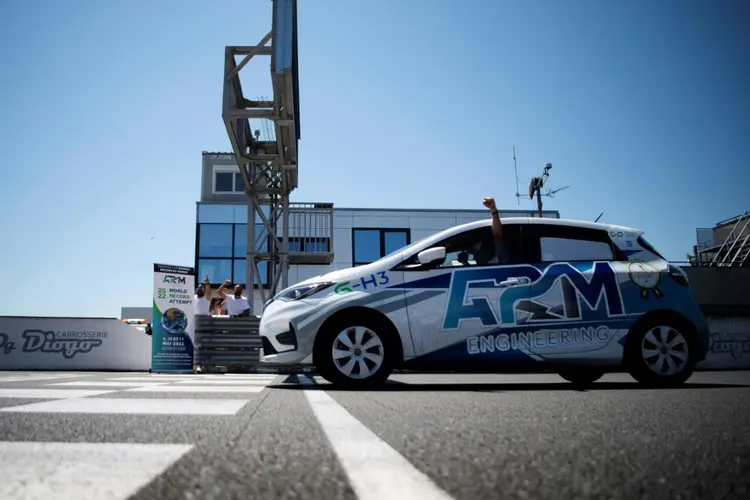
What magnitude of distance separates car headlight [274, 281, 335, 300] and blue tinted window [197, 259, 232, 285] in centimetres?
2070

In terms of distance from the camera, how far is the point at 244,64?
45.4 feet

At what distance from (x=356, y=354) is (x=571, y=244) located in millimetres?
2629

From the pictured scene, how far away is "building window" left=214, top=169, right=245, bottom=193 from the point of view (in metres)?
27.8

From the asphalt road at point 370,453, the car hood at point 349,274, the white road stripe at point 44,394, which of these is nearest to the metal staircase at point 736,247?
the car hood at point 349,274

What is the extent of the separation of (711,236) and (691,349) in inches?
1106

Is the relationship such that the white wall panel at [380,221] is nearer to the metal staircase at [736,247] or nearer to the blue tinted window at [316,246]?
the blue tinted window at [316,246]

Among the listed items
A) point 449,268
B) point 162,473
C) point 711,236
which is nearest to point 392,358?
point 449,268

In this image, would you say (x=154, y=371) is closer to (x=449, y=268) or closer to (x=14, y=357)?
(x=14, y=357)

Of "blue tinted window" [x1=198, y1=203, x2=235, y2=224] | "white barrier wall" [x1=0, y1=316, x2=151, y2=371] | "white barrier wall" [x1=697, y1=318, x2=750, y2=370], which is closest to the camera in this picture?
"white barrier wall" [x1=0, y1=316, x2=151, y2=371]

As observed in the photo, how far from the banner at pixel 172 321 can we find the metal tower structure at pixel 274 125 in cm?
344

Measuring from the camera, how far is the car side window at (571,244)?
5.80m

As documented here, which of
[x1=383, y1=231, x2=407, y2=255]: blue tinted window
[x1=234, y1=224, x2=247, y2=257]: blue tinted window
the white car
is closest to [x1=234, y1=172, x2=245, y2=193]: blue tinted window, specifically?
[x1=234, y1=224, x2=247, y2=257]: blue tinted window

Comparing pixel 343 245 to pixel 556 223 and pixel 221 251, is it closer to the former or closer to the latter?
pixel 221 251

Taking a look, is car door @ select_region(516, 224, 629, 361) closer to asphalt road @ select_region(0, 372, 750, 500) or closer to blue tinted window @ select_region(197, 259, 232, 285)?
asphalt road @ select_region(0, 372, 750, 500)
